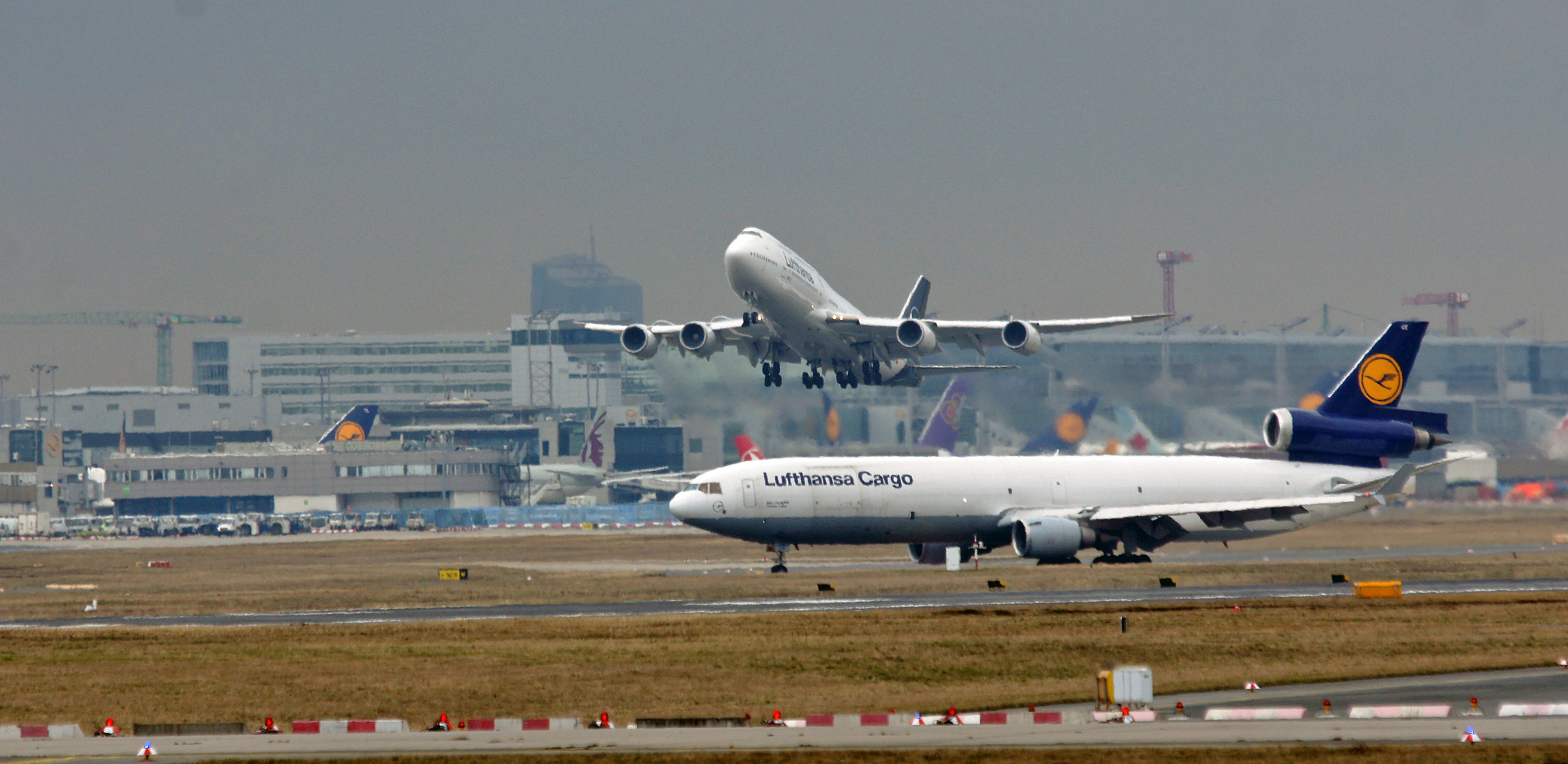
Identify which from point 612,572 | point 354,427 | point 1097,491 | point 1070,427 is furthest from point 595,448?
point 1097,491

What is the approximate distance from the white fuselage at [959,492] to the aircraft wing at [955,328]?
22.2 ft

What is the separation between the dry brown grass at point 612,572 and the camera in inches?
1908

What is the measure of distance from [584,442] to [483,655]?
16642 centimetres

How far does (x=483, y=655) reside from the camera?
31938mm

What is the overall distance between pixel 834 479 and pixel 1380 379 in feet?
70.1

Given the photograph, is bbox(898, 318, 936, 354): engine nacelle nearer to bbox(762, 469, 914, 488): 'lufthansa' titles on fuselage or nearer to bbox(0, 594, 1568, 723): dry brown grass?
bbox(762, 469, 914, 488): 'lufthansa' titles on fuselage

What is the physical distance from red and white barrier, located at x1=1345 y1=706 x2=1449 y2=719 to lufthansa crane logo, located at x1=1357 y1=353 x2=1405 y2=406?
137ft

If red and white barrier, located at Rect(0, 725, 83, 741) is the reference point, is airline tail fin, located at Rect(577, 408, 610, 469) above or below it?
above

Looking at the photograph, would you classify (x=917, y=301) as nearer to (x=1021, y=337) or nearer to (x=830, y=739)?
(x=1021, y=337)

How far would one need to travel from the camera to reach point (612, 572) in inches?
2355

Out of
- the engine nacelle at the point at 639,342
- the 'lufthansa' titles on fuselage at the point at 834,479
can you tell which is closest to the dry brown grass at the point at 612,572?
the 'lufthansa' titles on fuselage at the point at 834,479

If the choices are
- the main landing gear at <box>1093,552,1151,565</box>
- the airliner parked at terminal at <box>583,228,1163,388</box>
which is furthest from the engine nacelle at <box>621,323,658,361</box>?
the main landing gear at <box>1093,552,1151,565</box>

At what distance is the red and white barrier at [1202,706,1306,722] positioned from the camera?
71.3 feet

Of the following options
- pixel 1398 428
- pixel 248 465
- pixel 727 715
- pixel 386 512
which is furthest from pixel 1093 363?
pixel 248 465
